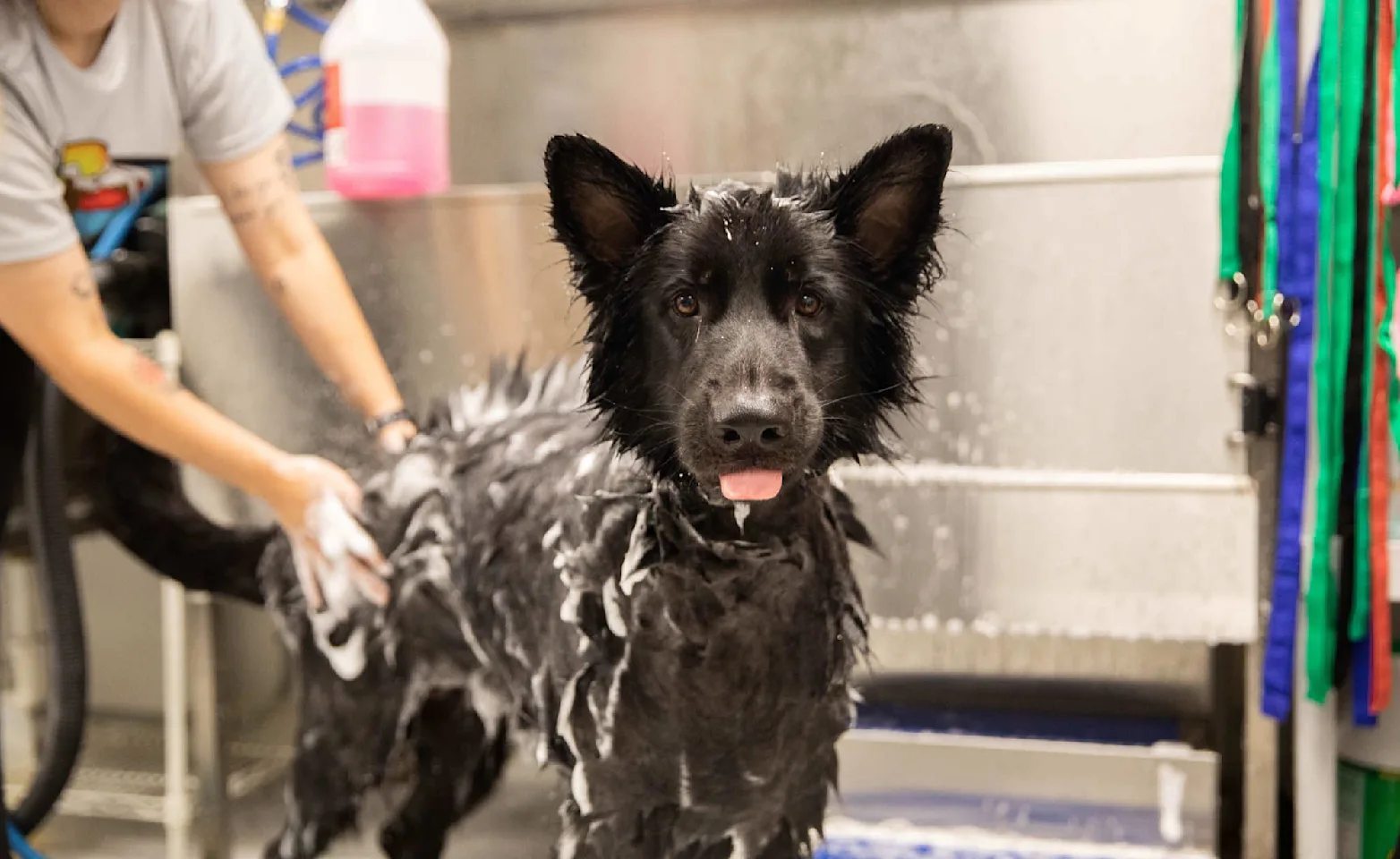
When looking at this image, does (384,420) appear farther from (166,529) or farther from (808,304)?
(808,304)

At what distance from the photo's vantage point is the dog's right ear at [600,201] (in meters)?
0.91

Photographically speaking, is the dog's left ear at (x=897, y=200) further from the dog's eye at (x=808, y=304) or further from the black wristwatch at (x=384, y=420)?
the black wristwatch at (x=384, y=420)

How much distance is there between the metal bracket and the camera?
4.50 feet

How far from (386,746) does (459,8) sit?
1044mm

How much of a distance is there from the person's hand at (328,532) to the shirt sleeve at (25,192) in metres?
0.38

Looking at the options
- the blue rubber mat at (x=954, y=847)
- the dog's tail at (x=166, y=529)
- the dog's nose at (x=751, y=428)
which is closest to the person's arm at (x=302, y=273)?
the dog's tail at (x=166, y=529)

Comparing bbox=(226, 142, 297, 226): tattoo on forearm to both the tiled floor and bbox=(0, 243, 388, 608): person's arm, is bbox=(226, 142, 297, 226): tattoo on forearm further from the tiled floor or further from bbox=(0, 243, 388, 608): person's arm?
the tiled floor

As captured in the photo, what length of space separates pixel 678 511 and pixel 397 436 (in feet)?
1.86

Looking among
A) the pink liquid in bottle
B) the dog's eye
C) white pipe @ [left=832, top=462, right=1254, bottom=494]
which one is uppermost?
the pink liquid in bottle

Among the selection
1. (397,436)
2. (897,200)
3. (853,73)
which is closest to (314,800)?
(397,436)

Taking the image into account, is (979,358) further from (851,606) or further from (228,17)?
(228,17)

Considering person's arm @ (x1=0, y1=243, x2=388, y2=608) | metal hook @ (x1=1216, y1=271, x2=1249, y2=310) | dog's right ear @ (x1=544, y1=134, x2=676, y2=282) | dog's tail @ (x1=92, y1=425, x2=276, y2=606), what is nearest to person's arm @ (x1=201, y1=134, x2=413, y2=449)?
person's arm @ (x1=0, y1=243, x2=388, y2=608)

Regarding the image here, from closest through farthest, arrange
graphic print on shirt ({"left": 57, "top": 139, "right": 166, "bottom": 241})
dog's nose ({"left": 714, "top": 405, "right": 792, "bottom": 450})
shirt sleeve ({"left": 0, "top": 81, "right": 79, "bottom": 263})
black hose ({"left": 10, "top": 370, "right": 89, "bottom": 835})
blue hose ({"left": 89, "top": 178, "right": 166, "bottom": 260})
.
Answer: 1. dog's nose ({"left": 714, "top": 405, "right": 792, "bottom": 450})
2. shirt sleeve ({"left": 0, "top": 81, "right": 79, "bottom": 263})
3. graphic print on shirt ({"left": 57, "top": 139, "right": 166, "bottom": 241})
4. blue hose ({"left": 89, "top": 178, "right": 166, "bottom": 260})
5. black hose ({"left": 10, "top": 370, "right": 89, "bottom": 835})

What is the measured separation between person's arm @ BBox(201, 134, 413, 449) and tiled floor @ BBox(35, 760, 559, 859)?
49cm
